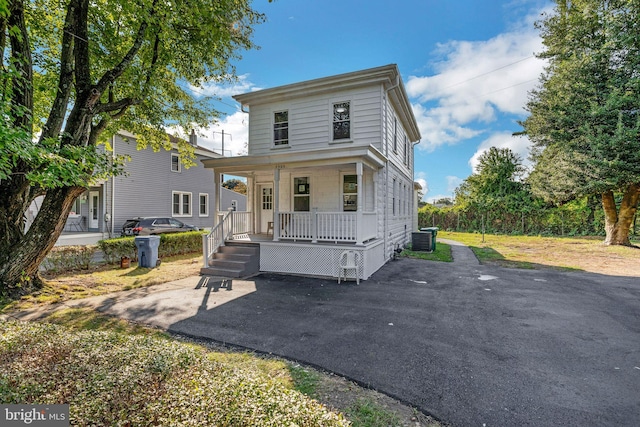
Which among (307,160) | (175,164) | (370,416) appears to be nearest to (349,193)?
(307,160)

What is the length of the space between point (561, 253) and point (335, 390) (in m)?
15.1

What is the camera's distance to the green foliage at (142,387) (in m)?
→ 1.83

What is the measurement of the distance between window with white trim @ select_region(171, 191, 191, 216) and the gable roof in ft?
37.3

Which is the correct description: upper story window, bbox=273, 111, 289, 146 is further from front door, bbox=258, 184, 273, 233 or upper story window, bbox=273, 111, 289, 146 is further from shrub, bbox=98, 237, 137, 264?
shrub, bbox=98, 237, 137, 264

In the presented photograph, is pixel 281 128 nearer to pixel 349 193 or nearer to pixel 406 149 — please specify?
pixel 349 193

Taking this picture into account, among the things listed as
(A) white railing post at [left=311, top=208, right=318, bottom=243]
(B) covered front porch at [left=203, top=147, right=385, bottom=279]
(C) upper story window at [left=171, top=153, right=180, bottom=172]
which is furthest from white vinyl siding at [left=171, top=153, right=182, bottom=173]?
(A) white railing post at [left=311, top=208, right=318, bottom=243]

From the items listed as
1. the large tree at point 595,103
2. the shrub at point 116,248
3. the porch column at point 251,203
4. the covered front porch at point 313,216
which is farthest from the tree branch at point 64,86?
the large tree at point 595,103

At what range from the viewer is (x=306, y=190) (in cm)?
1061

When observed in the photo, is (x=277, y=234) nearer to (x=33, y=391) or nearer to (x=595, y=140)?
(x=33, y=391)

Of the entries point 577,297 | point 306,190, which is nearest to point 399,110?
point 306,190

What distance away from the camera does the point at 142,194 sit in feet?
57.5

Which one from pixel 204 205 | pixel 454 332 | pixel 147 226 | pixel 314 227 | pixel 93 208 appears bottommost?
pixel 454 332

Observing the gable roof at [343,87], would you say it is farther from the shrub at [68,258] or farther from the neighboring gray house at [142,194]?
→ the shrub at [68,258]

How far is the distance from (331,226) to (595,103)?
15.2 m
